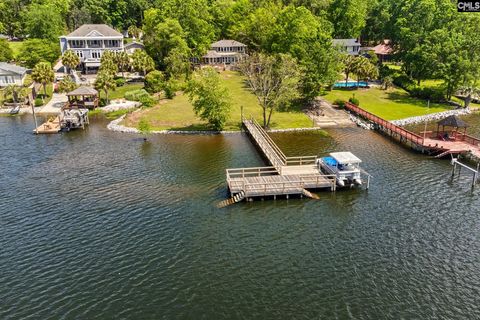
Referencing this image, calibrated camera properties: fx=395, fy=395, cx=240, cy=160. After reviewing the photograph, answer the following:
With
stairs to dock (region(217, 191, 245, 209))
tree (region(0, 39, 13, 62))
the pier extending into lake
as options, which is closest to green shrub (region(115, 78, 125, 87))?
tree (region(0, 39, 13, 62))

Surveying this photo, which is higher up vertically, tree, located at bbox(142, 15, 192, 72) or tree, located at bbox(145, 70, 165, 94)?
tree, located at bbox(142, 15, 192, 72)

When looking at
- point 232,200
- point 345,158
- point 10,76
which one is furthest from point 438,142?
point 10,76

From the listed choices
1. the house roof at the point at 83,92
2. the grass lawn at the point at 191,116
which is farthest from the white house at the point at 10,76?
the grass lawn at the point at 191,116

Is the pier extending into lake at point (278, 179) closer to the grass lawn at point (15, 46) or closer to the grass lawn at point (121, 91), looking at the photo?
the grass lawn at point (121, 91)

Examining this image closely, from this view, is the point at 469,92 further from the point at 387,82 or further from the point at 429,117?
the point at 387,82

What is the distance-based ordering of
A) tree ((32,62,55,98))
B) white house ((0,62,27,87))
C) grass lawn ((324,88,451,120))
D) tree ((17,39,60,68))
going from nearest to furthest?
grass lawn ((324,88,451,120)), tree ((32,62,55,98)), white house ((0,62,27,87)), tree ((17,39,60,68))

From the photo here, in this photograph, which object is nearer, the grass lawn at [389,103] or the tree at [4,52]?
the grass lawn at [389,103]

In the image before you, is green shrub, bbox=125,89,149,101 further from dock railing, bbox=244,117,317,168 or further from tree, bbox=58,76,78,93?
dock railing, bbox=244,117,317,168
